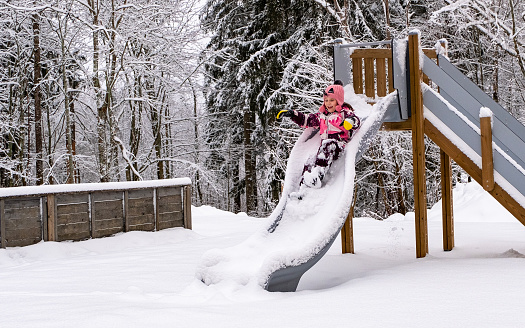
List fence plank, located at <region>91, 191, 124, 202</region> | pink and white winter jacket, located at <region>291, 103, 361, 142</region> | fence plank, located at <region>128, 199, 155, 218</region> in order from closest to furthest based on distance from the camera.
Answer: pink and white winter jacket, located at <region>291, 103, 361, 142</region>, fence plank, located at <region>91, 191, 124, 202</region>, fence plank, located at <region>128, 199, 155, 218</region>

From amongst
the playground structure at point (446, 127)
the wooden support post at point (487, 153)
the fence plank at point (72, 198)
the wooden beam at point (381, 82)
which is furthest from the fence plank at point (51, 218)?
the wooden support post at point (487, 153)

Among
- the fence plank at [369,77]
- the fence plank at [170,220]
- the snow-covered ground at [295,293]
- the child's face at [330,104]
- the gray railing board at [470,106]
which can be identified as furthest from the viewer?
the fence plank at [170,220]

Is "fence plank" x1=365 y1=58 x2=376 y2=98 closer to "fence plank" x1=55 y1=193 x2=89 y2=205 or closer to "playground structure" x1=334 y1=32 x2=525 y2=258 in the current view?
"playground structure" x1=334 y1=32 x2=525 y2=258

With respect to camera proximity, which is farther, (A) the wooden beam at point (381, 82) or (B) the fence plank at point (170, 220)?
(B) the fence plank at point (170, 220)

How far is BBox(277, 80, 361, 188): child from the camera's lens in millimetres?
4586

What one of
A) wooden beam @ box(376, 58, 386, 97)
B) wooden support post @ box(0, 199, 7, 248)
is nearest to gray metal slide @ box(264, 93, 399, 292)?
wooden beam @ box(376, 58, 386, 97)

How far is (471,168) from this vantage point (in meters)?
4.71

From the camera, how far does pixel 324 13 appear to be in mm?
15500

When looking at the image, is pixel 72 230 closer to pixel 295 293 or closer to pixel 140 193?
pixel 140 193

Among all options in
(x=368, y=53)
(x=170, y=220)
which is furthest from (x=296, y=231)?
(x=170, y=220)

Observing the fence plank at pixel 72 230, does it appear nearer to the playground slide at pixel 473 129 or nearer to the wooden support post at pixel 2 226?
the wooden support post at pixel 2 226

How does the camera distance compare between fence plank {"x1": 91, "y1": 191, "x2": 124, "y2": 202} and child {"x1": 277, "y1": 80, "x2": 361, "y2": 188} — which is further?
fence plank {"x1": 91, "y1": 191, "x2": 124, "y2": 202}

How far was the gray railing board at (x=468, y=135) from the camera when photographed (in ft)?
14.5

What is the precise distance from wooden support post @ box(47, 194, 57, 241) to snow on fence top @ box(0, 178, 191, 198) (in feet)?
0.41
